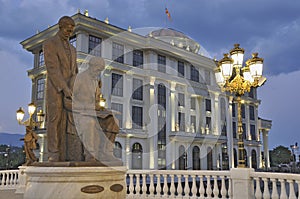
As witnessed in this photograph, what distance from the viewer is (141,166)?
2823 centimetres

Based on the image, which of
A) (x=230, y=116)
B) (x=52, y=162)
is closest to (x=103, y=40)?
(x=230, y=116)

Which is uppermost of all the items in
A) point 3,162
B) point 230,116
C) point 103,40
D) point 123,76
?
point 103,40

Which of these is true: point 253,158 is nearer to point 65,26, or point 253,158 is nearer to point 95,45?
point 95,45

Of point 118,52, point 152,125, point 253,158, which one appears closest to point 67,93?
Answer: point 118,52

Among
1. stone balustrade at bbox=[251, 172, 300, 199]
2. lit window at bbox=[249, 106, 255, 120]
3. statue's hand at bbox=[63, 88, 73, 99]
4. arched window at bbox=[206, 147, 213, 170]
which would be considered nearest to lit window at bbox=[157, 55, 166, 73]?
arched window at bbox=[206, 147, 213, 170]

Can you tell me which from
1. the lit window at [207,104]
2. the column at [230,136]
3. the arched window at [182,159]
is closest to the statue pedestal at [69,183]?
the arched window at [182,159]

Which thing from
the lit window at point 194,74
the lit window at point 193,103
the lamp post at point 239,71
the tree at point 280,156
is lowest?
the tree at point 280,156

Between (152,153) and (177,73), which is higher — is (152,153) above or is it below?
below

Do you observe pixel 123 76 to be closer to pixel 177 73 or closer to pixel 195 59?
pixel 177 73

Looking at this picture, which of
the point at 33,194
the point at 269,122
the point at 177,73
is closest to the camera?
the point at 33,194

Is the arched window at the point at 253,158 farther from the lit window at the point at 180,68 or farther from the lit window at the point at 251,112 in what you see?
the lit window at the point at 180,68

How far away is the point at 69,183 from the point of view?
177 inches

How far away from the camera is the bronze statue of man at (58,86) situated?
5.03 metres

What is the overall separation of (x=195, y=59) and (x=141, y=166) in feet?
45.6
